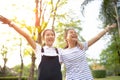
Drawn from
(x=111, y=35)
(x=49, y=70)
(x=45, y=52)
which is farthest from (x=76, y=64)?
(x=111, y=35)

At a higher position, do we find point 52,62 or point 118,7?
point 118,7

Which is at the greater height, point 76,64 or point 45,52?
point 45,52

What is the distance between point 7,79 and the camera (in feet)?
118

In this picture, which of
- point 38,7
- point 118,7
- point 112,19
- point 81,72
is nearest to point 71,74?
point 81,72

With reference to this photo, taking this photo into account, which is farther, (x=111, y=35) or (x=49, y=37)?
(x=111, y=35)

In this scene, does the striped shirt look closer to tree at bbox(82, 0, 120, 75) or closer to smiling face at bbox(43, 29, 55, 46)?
smiling face at bbox(43, 29, 55, 46)

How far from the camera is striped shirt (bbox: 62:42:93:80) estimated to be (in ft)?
13.0

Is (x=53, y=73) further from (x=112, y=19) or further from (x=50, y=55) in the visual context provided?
(x=112, y=19)

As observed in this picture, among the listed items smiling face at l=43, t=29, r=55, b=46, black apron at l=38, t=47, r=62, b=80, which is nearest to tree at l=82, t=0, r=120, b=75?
smiling face at l=43, t=29, r=55, b=46

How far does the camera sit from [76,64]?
13.2 feet

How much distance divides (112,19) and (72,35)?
17643mm

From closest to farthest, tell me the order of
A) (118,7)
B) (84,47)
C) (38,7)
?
(84,47)
(38,7)
(118,7)

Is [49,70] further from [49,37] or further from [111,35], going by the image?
[111,35]

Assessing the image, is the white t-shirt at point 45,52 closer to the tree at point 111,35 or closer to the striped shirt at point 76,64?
the striped shirt at point 76,64
